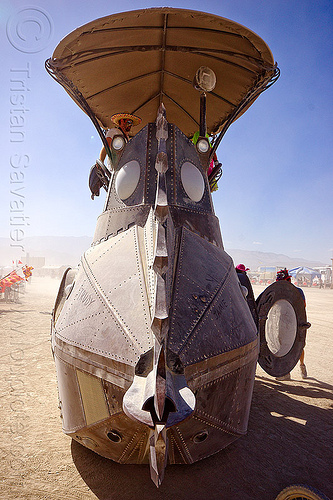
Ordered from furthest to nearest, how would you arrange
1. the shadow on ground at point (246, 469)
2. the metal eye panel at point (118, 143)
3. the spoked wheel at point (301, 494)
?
the metal eye panel at point (118, 143), the shadow on ground at point (246, 469), the spoked wheel at point (301, 494)

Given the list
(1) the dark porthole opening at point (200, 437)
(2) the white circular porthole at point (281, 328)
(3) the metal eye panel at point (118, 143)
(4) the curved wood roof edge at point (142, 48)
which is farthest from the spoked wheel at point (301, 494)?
(4) the curved wood roof edge at point (142, 48)

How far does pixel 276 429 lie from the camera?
14.0 feet

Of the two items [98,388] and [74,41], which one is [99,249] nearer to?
[98,388]

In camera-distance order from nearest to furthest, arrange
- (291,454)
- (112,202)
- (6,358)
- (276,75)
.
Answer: (291,454) → (112,202) → (276,75) → (6,358)

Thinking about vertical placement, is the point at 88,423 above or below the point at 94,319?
below

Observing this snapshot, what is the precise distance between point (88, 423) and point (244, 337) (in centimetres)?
171

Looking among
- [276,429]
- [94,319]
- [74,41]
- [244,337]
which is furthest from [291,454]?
[74,41]

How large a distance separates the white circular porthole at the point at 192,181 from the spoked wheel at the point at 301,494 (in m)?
3.18

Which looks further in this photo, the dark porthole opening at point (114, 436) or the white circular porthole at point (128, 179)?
the white circular porthole at point (128, 179)

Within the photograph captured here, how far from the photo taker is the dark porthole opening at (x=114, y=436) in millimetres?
2525

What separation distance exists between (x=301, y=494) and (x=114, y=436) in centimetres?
159

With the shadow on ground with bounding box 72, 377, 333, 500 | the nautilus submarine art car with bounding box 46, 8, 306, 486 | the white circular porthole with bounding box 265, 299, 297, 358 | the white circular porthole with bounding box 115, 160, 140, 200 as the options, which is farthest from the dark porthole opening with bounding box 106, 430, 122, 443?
the white circular porthole with bounding box 265, 299, 297, 358

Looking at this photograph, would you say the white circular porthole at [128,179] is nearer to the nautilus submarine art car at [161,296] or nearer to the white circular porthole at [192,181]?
the nautilus submarine art car at [161,296]

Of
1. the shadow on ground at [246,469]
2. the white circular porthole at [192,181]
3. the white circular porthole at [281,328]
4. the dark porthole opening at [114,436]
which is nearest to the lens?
the dark porthole opening at [114,436]
